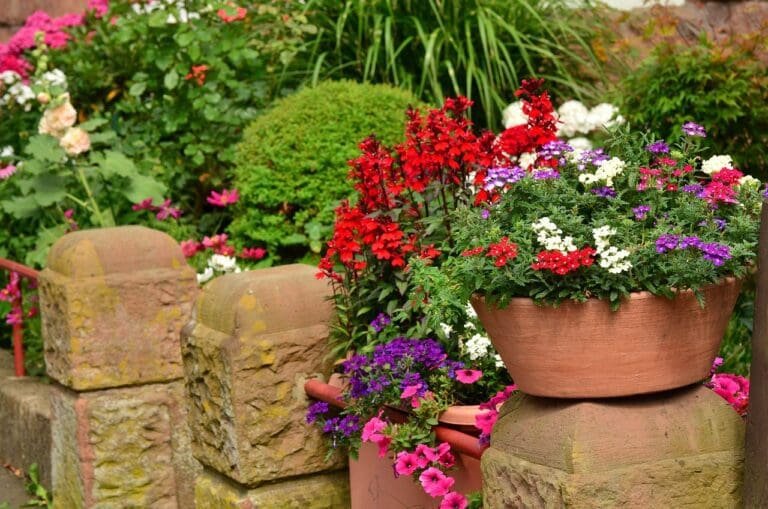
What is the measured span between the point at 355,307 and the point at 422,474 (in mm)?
729

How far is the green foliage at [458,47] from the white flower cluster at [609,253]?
375 cm

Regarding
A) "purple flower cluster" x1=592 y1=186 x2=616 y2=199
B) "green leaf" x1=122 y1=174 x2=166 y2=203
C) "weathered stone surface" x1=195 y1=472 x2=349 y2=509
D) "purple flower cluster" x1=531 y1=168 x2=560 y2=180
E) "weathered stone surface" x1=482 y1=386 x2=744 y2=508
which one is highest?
"purple flower cluster" x1=531 y1=168 x2=560 y2=180

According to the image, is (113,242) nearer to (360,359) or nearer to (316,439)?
(316,439)

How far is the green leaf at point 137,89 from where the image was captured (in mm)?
6480

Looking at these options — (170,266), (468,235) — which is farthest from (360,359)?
(170,266)

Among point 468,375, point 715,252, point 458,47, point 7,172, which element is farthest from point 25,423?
point 715,252

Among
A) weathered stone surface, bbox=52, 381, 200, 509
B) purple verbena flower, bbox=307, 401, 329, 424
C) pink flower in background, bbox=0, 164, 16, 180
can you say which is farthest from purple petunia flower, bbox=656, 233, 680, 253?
pink flower in background, bbox=0, 164, 16, 180

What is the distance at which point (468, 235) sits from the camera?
2.61 meters

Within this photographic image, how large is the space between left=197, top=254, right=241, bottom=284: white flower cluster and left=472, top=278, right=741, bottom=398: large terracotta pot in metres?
2.92

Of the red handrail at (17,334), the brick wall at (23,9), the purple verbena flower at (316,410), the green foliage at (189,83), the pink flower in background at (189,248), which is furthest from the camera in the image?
the brick wall at (23,9)

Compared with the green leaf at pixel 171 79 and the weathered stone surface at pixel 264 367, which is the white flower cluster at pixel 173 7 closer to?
the green leaf at pixel 171 79

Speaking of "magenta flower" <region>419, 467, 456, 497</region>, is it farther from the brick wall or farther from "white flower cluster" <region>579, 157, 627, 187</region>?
the brick wall

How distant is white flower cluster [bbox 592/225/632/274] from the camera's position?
2330mm

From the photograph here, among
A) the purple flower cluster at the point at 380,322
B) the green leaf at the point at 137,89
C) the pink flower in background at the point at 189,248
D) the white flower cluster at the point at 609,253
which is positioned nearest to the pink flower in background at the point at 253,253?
the pink flower in background at the point at 189,248
